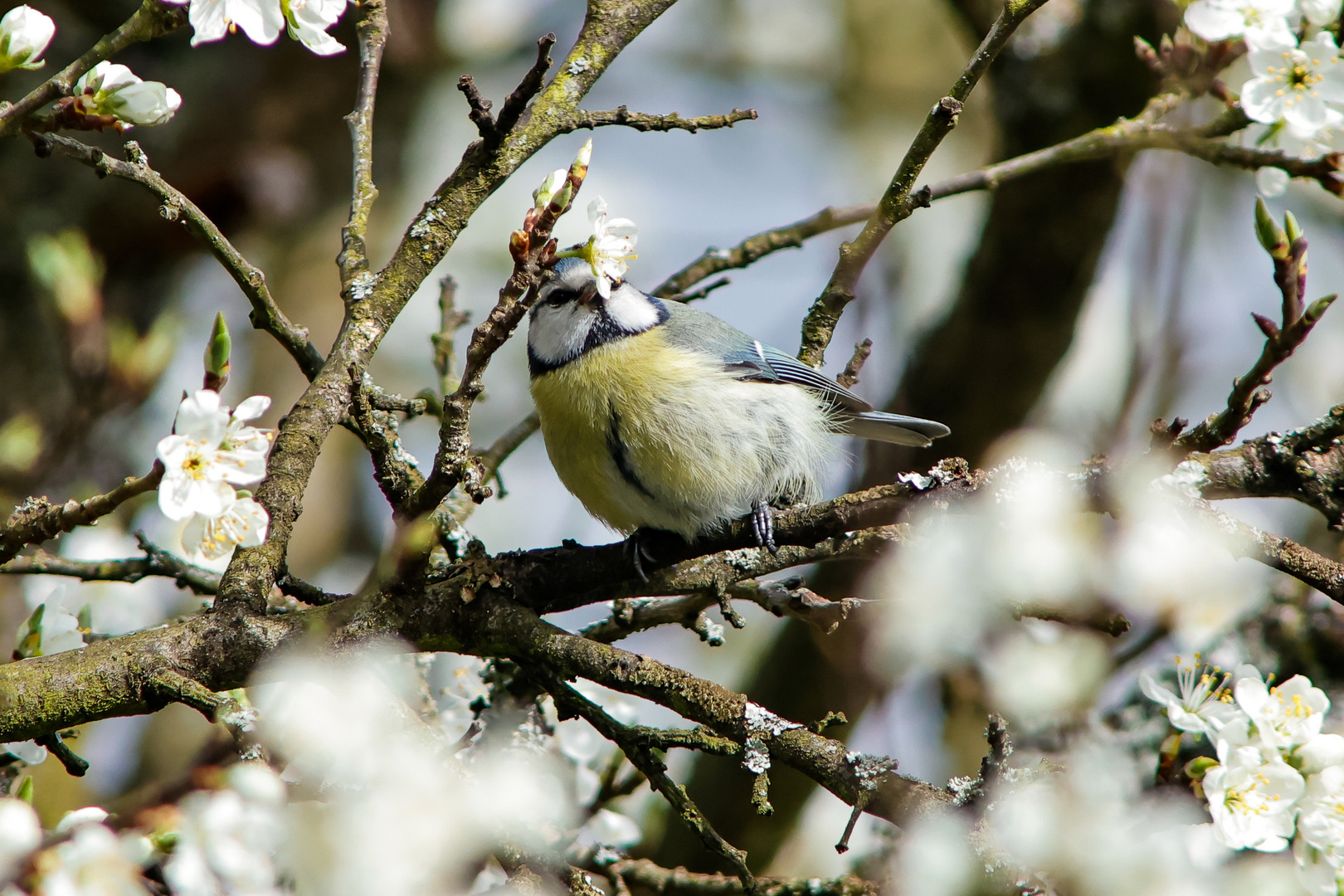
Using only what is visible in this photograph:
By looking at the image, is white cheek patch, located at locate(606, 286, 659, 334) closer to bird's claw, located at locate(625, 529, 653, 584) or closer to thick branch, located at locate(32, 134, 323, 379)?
bird's claw, located at locate(625, 529, 653, 584)

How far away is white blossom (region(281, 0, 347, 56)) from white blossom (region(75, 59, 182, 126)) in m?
0.25

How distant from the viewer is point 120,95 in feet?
5.62

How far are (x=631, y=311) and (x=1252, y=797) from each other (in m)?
2.15

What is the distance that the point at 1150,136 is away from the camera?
262cm

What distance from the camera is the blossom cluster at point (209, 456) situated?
1.63 meters

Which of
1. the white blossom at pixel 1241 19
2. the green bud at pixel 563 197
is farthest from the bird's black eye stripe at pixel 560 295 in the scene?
the white blossom at pixel 1241 19

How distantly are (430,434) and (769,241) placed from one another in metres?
4.00

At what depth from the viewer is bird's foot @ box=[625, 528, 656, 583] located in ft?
7.77

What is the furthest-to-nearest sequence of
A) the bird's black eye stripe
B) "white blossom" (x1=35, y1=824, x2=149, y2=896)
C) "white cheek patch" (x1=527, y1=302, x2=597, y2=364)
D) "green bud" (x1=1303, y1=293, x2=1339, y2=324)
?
the bird's black eye stripe
"white cheek patch" (x1=527, y1=302, x2=597, y2=364)
"green bud" (x1=1303, y1=293, x2=1339, y2=324)
"white blossom" (x1=35, y1=824, x2=149, y2=896)

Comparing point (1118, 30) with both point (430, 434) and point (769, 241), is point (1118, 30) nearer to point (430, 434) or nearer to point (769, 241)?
point (769, 241)

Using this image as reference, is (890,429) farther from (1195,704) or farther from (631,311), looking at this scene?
(1195,704)

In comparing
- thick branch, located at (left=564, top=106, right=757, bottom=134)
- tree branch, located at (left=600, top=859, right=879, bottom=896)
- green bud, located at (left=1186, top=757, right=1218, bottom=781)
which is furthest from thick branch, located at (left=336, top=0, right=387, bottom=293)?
green bud, located at (left=1186, top=757, right=1218, bottom=781)

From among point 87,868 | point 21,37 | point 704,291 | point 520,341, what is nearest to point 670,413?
point 704,291

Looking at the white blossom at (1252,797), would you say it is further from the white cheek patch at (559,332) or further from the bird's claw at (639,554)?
the white cheek patch at (559,332)
